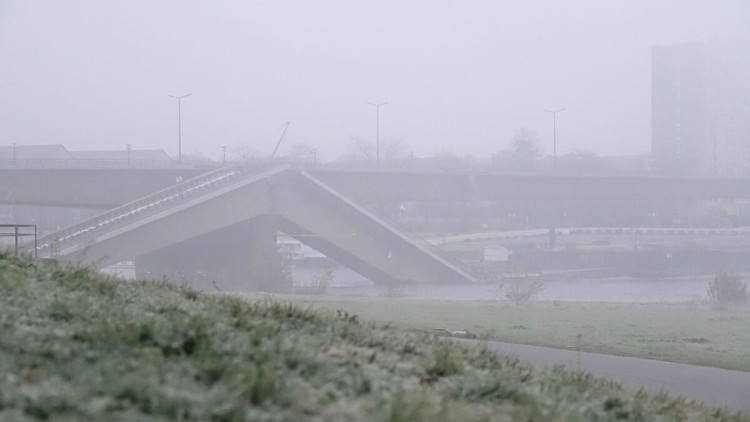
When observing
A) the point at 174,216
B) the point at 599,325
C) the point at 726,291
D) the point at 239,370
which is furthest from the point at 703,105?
the point at 239,370

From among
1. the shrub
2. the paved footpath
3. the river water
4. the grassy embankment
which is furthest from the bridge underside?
the paved footpath

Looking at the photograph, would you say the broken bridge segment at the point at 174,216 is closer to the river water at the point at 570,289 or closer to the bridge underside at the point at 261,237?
the bridge underside at the point at 261,237

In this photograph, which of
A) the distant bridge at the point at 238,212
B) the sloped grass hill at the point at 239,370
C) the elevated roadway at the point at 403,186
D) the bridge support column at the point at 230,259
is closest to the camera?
the sloped grass hill at the point at 239,370

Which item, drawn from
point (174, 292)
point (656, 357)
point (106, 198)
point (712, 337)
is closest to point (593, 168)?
point (106, 198)

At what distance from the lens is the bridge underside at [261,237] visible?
3966 centimetres

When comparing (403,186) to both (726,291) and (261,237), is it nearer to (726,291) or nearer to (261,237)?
(261,237)

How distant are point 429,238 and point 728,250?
17.7 m

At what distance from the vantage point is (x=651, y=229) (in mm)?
64688

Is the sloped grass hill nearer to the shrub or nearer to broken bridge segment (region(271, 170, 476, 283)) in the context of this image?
the shrub

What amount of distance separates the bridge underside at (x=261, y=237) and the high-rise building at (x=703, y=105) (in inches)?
906

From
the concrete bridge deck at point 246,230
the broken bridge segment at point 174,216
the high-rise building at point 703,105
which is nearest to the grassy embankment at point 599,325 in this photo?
the concrete bridge deck at point 246,230

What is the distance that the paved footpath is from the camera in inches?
544

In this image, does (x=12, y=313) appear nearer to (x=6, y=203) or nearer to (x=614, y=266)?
(x=6, y=203)

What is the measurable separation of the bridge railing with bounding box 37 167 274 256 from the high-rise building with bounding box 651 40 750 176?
30206mm
